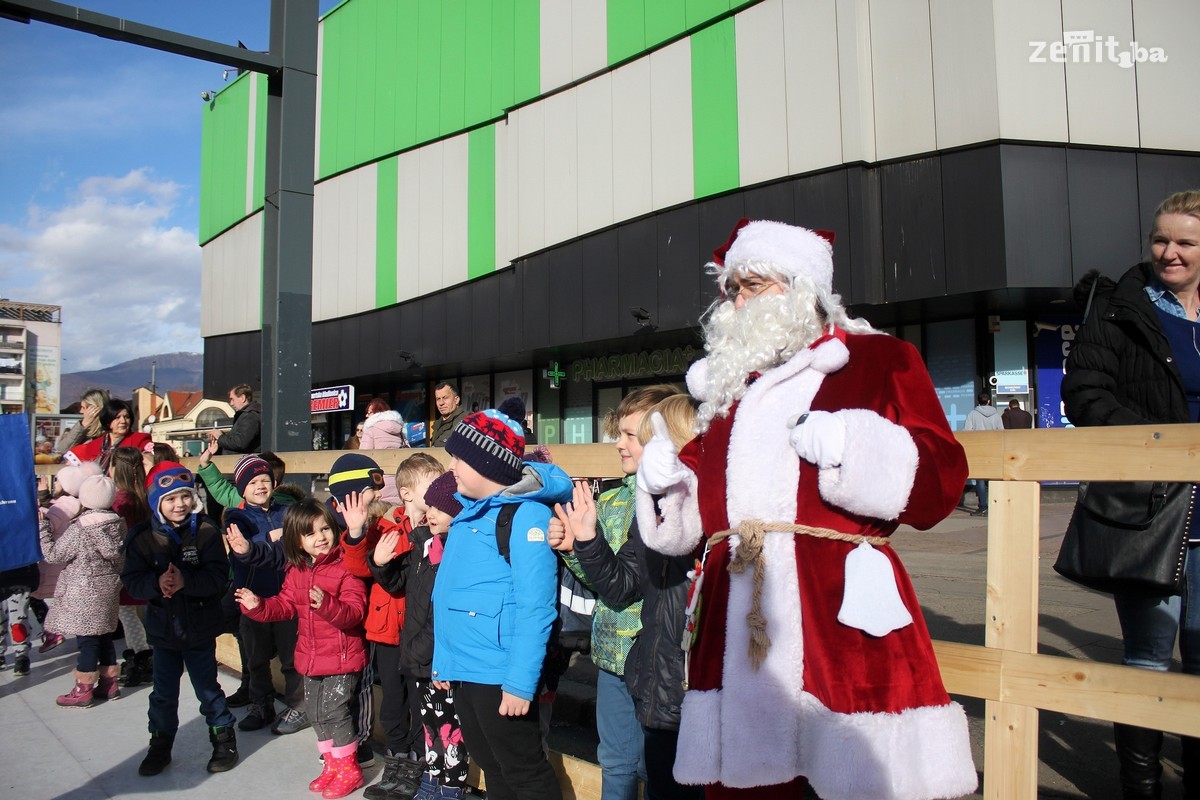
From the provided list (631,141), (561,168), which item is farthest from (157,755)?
(561,168)

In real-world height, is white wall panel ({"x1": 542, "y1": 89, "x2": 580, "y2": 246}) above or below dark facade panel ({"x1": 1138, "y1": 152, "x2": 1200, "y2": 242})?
above

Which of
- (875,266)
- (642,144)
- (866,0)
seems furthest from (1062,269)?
(642,144)

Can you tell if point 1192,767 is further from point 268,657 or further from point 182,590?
point 268,657

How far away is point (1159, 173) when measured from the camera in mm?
12500

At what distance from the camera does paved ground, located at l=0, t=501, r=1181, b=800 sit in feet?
12.7

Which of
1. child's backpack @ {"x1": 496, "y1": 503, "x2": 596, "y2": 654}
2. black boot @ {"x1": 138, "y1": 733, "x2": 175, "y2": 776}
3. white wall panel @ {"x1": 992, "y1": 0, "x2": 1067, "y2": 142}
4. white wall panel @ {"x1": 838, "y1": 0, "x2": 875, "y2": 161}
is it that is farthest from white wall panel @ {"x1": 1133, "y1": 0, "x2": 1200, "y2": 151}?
black boot @ {"x1": 138, "y1": 733, "x2": 175, "y2": 776}

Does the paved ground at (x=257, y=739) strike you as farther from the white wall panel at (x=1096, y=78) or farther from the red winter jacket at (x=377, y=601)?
the white wall panel at (x=1096, y=78)

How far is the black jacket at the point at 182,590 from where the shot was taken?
4270mm

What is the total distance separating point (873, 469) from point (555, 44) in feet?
57.0

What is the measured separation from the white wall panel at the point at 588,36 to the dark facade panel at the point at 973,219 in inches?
280

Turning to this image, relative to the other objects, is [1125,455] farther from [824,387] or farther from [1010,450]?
[824,387]

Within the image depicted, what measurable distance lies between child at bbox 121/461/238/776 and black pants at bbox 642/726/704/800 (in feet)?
8.24
